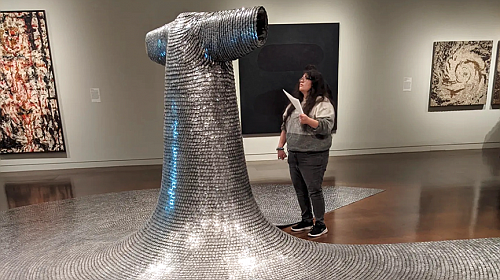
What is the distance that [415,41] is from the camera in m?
5.05

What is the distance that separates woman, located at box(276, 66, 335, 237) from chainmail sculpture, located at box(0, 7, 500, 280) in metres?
0.63

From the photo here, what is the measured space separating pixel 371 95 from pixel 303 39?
4.06ft

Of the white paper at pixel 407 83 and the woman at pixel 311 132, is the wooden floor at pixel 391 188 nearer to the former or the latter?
the woman at pixel 311 132

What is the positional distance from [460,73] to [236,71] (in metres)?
3.09

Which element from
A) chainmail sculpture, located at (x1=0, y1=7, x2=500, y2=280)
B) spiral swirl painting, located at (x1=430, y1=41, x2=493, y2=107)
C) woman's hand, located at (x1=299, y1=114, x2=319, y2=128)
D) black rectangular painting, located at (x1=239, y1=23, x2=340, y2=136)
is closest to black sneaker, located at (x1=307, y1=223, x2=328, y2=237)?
chainmail sculpture, located at (x1=0, y1=7, x2=500, y2=280)

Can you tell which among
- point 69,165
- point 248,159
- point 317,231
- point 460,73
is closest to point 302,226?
point 317,231

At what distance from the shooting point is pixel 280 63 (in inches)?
187

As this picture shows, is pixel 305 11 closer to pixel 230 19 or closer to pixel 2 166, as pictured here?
→ pixel 230 19

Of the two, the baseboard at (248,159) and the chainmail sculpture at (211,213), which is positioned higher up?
the chainmail sculpture at (211,213)

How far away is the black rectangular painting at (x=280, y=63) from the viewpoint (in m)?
4.72

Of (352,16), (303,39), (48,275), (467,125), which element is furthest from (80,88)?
(467,125)

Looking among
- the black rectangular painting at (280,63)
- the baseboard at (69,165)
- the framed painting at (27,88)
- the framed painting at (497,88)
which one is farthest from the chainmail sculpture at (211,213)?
the framed painting at (497,88)

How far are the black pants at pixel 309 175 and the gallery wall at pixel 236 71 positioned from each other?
232cm

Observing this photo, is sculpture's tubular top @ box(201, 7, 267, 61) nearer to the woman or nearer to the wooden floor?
the woman
